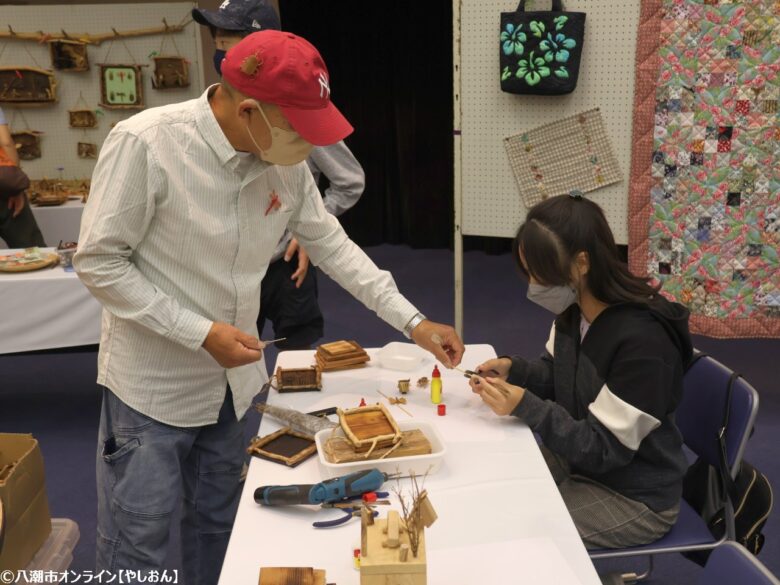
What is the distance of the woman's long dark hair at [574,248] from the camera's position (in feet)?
6.25

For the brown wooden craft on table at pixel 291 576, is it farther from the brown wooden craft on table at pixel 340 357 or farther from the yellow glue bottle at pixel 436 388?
the brown wooden craft on table at pixel 340 357

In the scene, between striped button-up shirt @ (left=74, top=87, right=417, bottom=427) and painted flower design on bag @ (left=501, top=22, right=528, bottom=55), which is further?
painted flower design on bag @ (left=501, top=22, right=528, bottom=55)

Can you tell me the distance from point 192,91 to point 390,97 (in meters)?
1.84

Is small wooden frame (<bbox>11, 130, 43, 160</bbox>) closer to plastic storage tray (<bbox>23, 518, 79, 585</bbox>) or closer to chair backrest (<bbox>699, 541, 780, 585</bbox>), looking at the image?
plastic storage tray (<bbox>23, 518, 79, 585</bbox>)

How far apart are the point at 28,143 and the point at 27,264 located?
268cm

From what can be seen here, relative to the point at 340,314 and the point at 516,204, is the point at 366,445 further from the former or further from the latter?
the point at 340,314

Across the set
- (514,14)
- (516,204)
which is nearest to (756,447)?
(516,204)

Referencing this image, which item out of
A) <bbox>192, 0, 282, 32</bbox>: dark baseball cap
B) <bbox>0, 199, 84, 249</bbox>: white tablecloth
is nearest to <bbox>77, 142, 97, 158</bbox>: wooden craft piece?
<bbox>0, 199, 84, 249</bbox>: white tablecloth

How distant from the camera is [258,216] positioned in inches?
73.1

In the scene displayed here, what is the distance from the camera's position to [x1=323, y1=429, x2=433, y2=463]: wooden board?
5.53 feet

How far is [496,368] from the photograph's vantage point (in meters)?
→ 2.19

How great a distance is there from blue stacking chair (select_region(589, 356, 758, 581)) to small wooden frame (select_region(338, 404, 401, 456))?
63cm

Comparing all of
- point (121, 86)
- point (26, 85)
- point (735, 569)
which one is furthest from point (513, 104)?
point (26, 85)

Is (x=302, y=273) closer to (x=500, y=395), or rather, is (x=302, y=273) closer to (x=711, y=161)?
(x=500, y=395)
